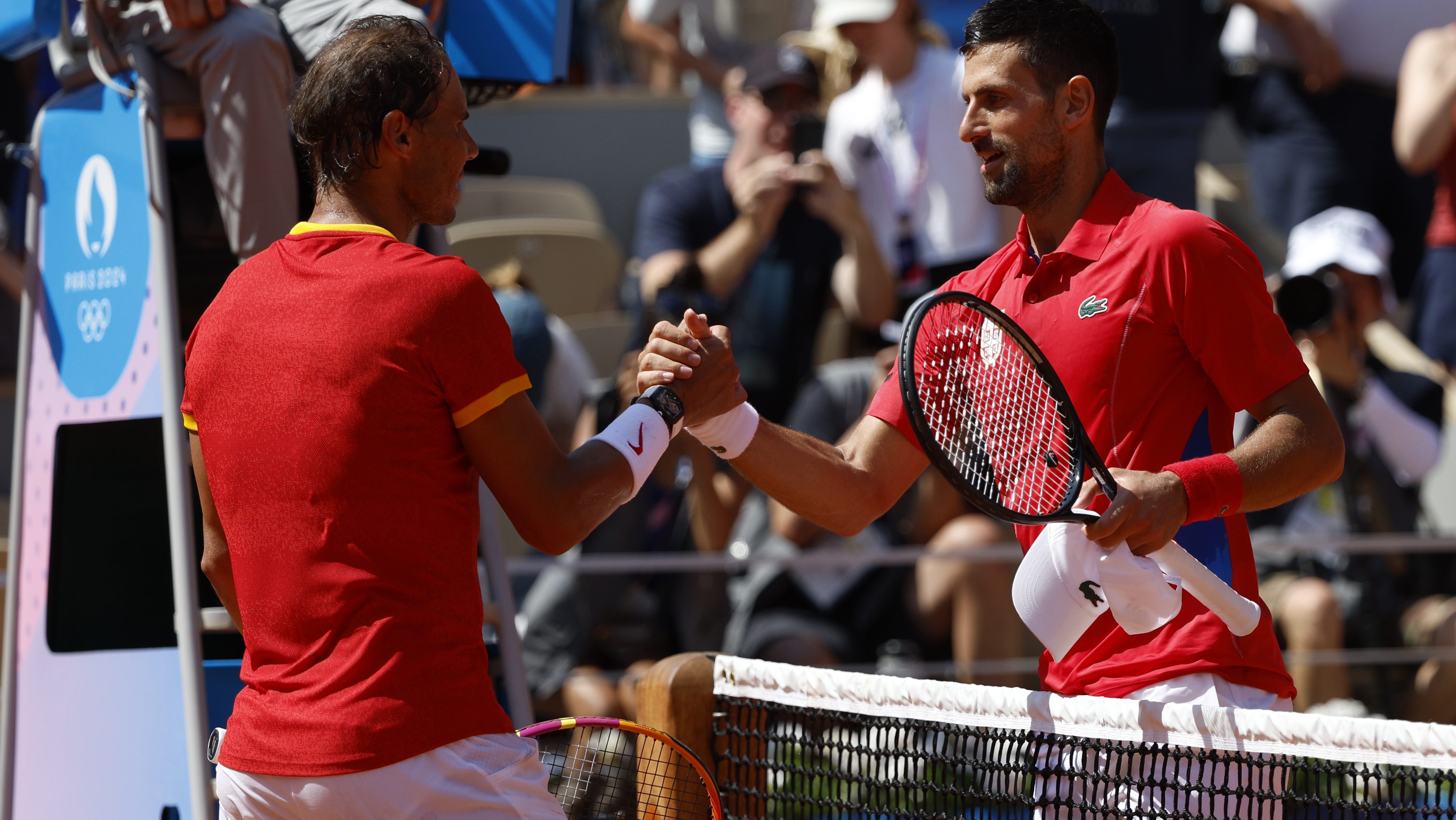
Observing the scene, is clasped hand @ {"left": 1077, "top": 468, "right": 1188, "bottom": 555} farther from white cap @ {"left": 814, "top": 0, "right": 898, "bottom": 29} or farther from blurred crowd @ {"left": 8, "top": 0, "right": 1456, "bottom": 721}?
white cap @ {"left": 814, "top": 0, "right": 898, "bottom": 29}

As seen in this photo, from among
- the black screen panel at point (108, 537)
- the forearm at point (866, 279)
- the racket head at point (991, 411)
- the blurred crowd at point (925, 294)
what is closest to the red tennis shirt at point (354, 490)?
the racket head at point (991, 411)

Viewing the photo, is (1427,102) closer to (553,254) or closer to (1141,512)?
(553,254)

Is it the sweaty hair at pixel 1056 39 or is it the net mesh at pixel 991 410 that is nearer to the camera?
the net mesh at pixel 991 410

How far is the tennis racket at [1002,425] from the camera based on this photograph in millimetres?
2270

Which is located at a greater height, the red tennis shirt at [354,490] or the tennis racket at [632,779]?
the red tennis shirt at [354,490]

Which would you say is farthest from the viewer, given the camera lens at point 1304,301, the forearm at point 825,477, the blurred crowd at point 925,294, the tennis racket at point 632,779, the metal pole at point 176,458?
the blurred crowd at point 925,294

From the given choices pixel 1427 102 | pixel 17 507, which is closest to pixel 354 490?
pixel 17 507

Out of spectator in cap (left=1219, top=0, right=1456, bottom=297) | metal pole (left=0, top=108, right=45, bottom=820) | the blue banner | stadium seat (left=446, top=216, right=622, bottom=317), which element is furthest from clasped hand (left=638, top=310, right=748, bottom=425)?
spectator in cap (left=1219, top=0, right=1456, bottom=297)

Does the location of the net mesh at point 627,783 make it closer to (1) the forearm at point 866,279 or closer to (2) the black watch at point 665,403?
(2) the black watch at point 665,403

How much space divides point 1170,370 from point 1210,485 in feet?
0.90

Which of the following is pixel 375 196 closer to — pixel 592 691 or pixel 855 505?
pixel 855 505

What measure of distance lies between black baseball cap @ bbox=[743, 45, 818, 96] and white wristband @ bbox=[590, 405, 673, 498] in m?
4.01

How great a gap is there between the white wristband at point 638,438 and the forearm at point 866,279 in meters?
3.66

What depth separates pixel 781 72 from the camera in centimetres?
628
